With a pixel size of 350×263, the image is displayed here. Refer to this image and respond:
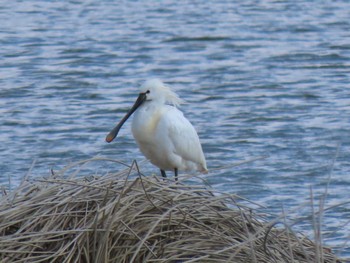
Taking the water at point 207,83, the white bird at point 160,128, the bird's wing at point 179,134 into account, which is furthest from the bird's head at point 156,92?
the water at point 207,83

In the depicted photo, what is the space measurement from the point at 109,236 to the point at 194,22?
49.4 feet

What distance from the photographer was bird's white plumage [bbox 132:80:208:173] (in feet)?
25.6

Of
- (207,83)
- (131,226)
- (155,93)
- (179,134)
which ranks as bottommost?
(207,83)

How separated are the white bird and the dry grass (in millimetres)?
3230

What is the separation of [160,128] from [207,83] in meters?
6.86

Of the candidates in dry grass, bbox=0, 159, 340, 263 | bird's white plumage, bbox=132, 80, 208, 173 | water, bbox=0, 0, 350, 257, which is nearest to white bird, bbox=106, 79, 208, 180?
bird's white plumage, bbox=132, 80, 208, 173

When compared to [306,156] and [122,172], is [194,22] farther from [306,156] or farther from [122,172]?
[122,172]

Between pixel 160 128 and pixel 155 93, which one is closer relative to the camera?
pixel 160 128

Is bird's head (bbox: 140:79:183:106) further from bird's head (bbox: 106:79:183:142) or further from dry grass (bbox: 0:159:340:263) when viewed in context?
dry grass (bbox: 0:159:340:263)

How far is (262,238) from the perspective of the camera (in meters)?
4.36

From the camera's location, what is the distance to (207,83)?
1462 centimetres

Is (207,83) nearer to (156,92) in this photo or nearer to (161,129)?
(156,92)

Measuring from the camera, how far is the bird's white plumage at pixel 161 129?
780 cm

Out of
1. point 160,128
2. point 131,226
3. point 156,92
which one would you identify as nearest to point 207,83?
point 156,92
